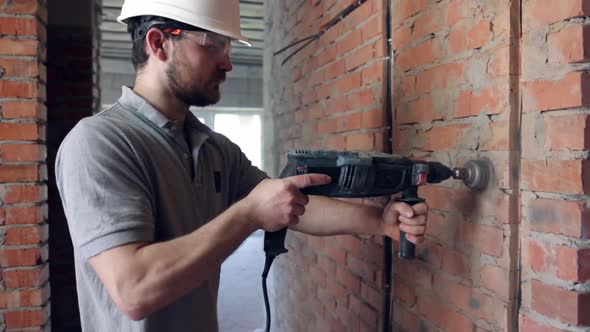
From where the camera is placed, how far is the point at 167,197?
1.25 meters

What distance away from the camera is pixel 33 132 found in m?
1.89

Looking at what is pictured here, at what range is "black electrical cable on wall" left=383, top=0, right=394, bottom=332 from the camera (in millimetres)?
1577

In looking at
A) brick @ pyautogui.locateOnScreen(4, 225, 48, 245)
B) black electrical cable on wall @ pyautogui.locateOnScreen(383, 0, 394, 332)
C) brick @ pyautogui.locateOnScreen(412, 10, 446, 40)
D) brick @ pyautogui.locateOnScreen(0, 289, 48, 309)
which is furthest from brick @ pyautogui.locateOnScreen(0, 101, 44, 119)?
brick @ pyautogui.locateOnScreen(412, 10, 446, 40)

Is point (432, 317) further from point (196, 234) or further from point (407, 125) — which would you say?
point (196, 234)

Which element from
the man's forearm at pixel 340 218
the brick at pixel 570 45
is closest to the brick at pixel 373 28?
the man's forearm at pixel 340 218

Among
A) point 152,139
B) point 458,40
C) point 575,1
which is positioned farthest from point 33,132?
point 575,1

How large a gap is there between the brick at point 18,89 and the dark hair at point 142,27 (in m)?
0.70

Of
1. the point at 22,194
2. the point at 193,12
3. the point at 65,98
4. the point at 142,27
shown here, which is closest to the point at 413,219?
the point at 193,12

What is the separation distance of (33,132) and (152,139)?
89 centimetres

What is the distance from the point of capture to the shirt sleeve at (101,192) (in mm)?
1052

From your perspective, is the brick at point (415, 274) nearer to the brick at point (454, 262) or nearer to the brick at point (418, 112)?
the brick at point (454, 262)

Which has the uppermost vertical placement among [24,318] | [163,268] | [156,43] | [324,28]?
[324,28]

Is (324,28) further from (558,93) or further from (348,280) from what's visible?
(558,93)

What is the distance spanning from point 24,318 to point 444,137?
176 centimetres
